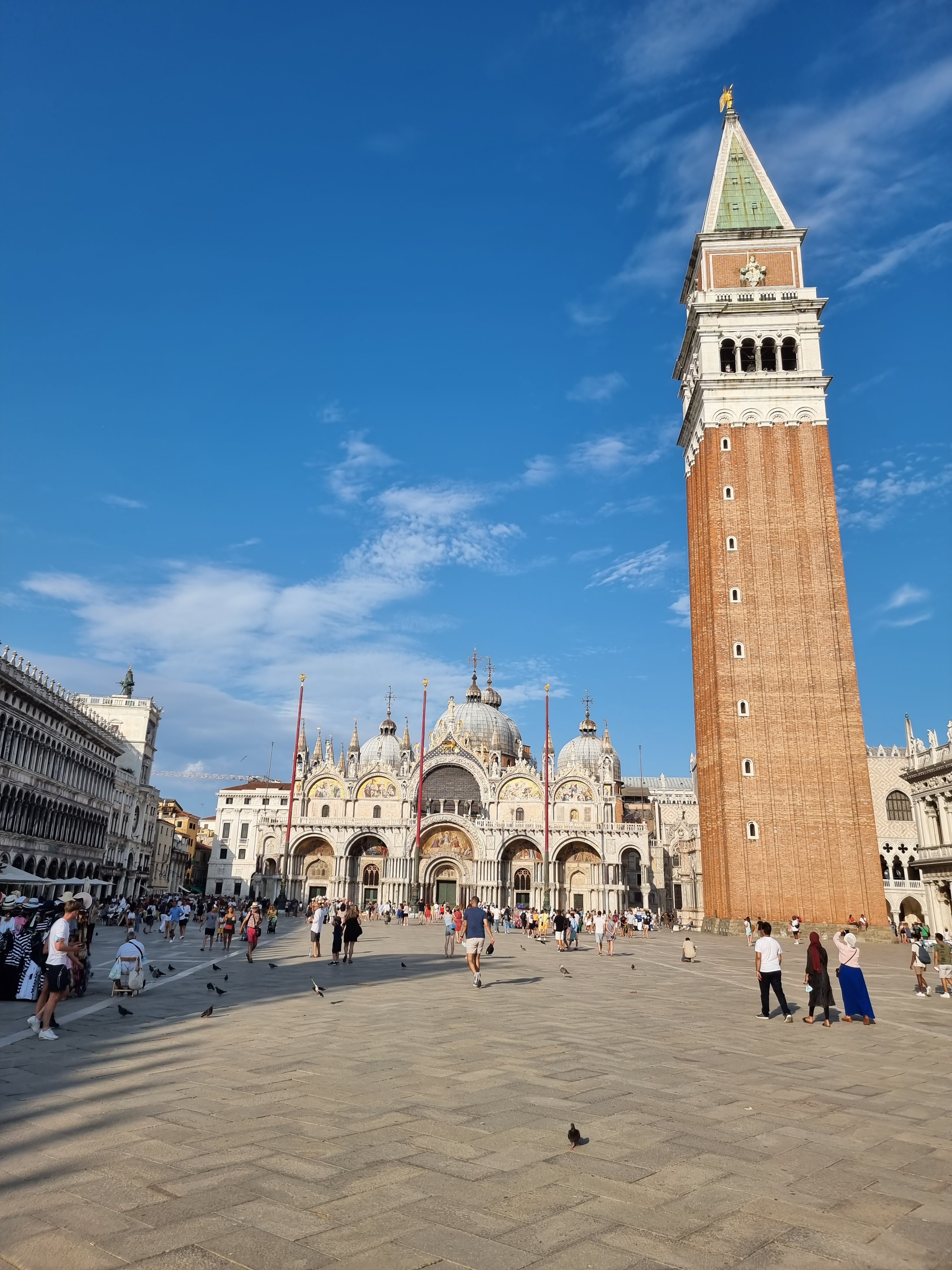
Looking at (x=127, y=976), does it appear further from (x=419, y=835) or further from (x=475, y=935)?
(x=419, y=835)

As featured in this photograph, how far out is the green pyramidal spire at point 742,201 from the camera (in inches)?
1868

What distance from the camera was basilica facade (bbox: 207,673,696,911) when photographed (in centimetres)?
6062

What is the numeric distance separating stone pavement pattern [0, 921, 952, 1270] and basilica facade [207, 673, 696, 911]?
48.4 meters

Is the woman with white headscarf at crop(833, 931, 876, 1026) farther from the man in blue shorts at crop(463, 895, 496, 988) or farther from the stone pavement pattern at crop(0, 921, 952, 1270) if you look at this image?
the man in blue shorts at crop(463, 895, 496, 988)

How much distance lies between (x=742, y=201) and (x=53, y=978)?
51871 mm

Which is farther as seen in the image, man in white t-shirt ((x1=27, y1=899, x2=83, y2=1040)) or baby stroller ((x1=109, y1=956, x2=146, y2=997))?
baby stroller ((x1=109, y1=956, x2=146, y2=997))

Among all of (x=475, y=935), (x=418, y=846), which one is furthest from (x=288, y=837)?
(x=475, y=935)

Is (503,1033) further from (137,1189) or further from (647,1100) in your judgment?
(137,1189)

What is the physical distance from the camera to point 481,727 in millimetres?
74062

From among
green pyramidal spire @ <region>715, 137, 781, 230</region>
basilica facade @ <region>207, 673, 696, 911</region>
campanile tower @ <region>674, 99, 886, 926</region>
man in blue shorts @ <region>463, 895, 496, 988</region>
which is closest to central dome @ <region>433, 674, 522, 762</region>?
basilica facade @ <region>207, 673, 696, 911</region>

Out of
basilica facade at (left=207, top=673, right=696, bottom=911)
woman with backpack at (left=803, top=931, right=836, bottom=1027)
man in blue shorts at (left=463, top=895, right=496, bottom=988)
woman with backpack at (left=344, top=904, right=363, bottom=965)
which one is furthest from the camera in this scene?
basilica facade at (left=207, top=673, right=696, bottom=911)

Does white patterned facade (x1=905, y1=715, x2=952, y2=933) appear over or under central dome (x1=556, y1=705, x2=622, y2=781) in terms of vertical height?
under

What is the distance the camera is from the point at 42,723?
1599 inches

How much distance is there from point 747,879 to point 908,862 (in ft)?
69.3
